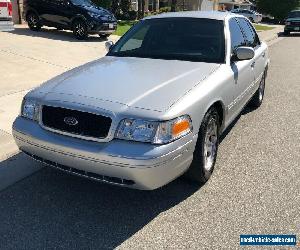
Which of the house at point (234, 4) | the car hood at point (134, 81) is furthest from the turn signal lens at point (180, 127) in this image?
the house at point (234, 4)

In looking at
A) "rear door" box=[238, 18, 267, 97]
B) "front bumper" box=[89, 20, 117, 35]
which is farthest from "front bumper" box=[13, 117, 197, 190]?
"front bumper" box=[89, 20, 117, 35]

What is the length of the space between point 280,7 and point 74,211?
47440 mm

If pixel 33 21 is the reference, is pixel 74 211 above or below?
below

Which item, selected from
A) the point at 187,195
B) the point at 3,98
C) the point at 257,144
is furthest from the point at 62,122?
the point at 3,98

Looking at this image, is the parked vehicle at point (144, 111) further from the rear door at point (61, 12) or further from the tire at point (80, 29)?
the rear door at point (61, 12)

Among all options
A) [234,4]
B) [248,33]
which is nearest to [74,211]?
[248,33]

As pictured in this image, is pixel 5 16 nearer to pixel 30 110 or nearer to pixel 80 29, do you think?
pixel 30 110

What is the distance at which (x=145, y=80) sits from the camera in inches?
146

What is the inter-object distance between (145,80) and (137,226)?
1.42m

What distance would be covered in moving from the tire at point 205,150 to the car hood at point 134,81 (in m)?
0.41

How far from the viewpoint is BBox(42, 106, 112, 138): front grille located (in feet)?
10.4

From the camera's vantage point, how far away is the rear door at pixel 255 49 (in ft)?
18.7

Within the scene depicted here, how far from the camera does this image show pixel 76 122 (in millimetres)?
3264

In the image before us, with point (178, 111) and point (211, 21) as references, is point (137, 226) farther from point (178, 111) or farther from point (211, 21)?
point (211, 21)
